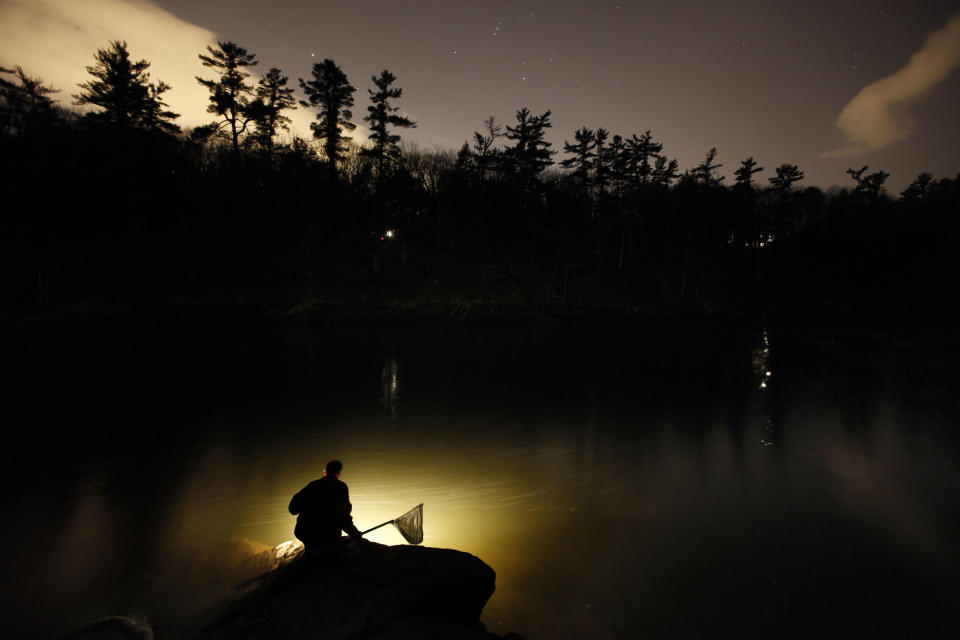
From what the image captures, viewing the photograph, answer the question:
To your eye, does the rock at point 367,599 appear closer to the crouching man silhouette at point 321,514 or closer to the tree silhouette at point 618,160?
the crouching man silhouette at point 321,514

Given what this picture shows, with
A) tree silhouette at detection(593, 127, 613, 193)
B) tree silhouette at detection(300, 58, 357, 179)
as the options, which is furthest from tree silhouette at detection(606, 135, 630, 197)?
tree silhouette at detection(300, 58, 357, 179)

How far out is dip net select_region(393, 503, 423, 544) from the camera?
609 centimetres

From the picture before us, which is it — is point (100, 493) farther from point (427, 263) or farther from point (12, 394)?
point (427, 263)

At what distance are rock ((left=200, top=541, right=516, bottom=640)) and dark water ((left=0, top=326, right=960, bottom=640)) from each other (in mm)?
893

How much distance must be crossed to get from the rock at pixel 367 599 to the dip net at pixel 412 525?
102cm

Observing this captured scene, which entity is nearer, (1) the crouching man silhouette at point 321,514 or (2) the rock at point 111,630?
(2) the rock at point 111,630

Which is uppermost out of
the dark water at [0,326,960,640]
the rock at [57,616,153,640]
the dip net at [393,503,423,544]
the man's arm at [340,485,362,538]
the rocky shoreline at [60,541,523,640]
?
the man's arm at [340,485,362,538]

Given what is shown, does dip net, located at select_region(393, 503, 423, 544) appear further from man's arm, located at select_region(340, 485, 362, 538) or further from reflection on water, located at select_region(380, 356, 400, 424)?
reflection on water, located at select_region(380, 356, 400, 424)

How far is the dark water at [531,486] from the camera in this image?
17.9 feet

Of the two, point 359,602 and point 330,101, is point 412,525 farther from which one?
point 330,101

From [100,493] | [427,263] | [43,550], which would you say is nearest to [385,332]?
[427,263]

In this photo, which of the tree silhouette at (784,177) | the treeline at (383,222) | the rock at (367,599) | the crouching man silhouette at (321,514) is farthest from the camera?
the tree silhouette at (784,177)

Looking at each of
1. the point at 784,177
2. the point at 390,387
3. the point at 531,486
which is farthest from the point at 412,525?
the point at 784,177

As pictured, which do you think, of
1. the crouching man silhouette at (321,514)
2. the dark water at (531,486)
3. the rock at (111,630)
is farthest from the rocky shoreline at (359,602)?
the dark water at (531,486)
